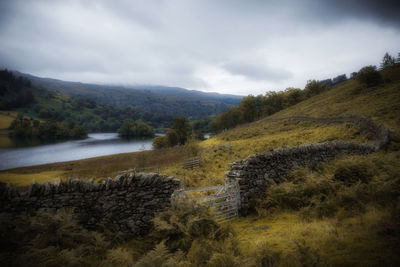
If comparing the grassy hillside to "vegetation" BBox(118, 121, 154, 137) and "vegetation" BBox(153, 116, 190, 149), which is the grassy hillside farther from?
"vegetation" BBox(118, 121, 154, 137)

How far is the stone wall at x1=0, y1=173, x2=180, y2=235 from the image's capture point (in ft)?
15.1

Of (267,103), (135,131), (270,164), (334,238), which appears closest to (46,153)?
(135,131)

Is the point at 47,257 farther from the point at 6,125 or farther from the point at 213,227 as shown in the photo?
the point at 6,125

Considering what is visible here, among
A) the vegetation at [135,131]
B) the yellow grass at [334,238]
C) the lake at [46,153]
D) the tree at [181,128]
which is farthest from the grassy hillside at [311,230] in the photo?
the vegetation at [135,131]

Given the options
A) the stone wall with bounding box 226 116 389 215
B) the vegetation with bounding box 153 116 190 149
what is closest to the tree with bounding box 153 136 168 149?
the vegetation with bounding box 153 116 190 149

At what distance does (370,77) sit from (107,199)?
53891 millimetres

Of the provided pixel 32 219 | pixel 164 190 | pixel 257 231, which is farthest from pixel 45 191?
pixel 257 231

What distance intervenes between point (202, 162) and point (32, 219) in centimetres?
1619

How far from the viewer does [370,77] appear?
38406 millimetres

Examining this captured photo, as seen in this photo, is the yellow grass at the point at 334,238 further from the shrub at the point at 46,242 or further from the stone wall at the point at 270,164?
the shrub at the point at 46,242

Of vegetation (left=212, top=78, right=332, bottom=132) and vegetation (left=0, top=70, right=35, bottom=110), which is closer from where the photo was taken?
vegetation (left=212, top=78, right=332, bottom=132)

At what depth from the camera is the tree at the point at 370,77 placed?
1484 inches

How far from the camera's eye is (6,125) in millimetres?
55844

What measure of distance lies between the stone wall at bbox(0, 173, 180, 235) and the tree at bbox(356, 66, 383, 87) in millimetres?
51961
